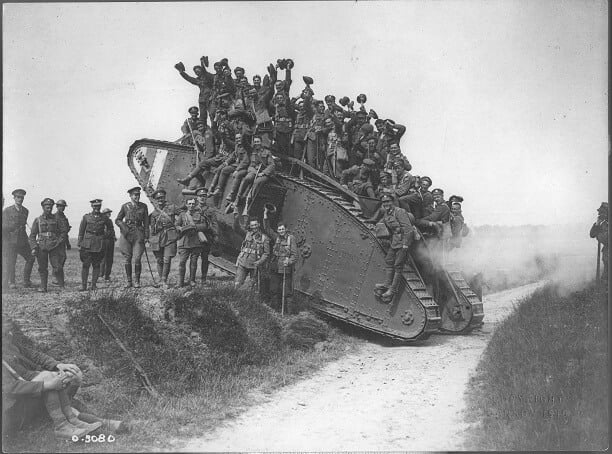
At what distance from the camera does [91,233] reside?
11891 mm

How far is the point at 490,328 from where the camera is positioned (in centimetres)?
1348

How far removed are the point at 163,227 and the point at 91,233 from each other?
141cm

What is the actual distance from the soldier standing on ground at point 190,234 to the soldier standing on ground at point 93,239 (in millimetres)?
1567

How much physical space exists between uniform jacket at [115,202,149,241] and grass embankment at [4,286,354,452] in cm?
222

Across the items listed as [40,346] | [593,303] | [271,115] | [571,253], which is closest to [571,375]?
[593,303]

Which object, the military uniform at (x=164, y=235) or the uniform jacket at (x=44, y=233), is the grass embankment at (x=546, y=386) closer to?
the military uniform at (x=164, y=235)

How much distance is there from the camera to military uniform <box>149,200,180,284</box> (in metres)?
12.3

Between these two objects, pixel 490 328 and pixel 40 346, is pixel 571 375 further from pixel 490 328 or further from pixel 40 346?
pixel 40 346

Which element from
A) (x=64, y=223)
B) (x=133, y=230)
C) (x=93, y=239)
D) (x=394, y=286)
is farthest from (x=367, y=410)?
(x=64, y=223)

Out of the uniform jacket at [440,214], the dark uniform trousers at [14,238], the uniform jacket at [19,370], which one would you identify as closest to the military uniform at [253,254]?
the uniform jacket at [440,214]

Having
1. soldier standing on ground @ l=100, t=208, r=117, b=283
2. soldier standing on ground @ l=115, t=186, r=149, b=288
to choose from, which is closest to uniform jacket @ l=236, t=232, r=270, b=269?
soldier standing on ground @ l=115, t=186, r=149, b=288

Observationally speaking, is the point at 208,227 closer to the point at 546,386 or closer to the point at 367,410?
the point at 367,410

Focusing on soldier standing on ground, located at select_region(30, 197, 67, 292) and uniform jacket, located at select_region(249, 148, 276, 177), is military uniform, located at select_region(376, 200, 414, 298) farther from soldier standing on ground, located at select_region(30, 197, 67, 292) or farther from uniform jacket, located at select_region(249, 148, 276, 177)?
soldier standing on ground, located at select_region(30, 197, 67, 292)

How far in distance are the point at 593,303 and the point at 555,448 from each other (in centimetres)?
499
